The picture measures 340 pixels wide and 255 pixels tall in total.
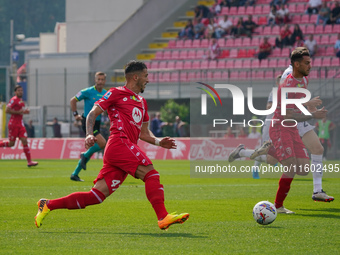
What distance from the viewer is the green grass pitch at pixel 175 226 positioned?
6.48 meters

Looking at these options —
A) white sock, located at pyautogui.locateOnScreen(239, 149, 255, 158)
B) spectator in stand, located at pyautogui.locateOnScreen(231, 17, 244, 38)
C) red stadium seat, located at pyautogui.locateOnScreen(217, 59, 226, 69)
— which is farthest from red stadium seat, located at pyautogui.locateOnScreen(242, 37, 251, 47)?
white sock, located at pyautogui.locateOnScreen(239, 149, 255, 158)

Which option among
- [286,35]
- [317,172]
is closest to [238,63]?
[286,35]

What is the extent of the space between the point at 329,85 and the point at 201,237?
19204mm

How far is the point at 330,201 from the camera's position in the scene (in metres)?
9.89

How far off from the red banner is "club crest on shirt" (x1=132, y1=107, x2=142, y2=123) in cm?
1521

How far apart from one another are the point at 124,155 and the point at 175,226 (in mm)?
1191

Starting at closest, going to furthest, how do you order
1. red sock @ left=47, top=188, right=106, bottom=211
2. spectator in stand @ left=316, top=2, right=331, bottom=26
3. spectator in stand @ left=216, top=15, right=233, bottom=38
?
red sock @ left=47, top=188, right=106, bottom=211 < spectator in stand @ left=316, top=2, right=331, bottom=26 < spectator in stand @ left=216, top=15, right=233, bottom=38

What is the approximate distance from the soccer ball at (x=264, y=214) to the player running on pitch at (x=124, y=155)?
1.17m

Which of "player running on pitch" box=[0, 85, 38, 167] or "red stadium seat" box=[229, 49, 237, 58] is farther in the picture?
"red stadium seat" box=[229, 49, 237, 58]

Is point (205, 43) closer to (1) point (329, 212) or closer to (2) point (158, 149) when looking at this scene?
(2) point (158, 149)

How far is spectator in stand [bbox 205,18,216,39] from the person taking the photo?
33844 millimetres

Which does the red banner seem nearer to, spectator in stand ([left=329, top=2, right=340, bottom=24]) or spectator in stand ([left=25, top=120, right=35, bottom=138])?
spectator in stand ([left=25, top=120, right=35, bottom=138])

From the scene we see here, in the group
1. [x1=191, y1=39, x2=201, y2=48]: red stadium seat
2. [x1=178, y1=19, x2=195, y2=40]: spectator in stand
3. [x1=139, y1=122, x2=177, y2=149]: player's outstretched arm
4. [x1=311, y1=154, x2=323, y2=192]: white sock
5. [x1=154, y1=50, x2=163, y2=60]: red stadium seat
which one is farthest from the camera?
[x1=154, y1=50, x2=163, y2=60]: red stadium seat

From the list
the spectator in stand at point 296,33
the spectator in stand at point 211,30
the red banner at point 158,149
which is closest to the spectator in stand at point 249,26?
the spectator in stand at point 211,30
